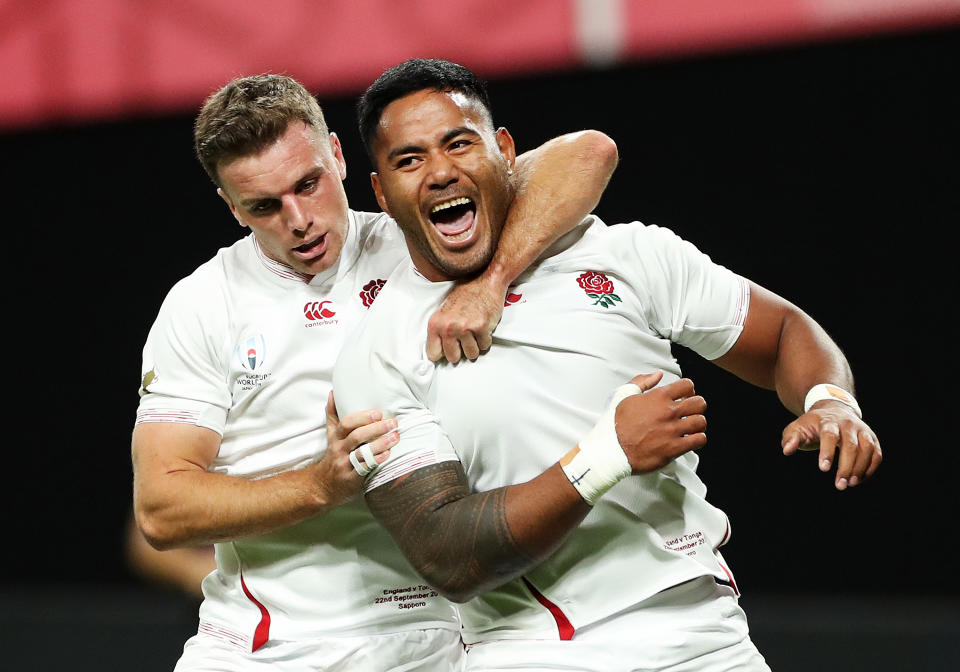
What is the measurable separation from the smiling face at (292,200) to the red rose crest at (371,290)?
11cm

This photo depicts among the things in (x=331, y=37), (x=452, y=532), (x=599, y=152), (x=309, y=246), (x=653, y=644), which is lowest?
(x=653, y=644)

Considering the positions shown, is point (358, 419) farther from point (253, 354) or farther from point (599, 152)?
point (599, 152)

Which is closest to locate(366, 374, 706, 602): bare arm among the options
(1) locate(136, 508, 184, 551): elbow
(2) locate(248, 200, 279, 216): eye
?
(1) locate(136, 508, 184, 551): elbow

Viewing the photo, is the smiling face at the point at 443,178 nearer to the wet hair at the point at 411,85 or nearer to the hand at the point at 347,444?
the wet hair at the point at 411,85

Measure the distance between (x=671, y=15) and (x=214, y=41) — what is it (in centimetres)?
200

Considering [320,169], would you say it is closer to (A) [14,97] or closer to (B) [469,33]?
(B) [469,33]

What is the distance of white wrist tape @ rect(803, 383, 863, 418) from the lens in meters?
2.59

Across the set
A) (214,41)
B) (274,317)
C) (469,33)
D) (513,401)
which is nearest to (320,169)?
(274,317)

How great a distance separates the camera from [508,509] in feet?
7.78

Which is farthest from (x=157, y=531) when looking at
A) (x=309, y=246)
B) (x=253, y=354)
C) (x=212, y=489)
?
(x=309, y=246)

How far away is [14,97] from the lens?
5648mm

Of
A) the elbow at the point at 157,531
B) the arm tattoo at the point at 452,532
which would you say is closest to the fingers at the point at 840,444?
the arm tattoo at the point at 452,532

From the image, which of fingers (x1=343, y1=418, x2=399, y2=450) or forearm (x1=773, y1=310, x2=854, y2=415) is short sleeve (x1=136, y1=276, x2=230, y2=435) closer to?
fingers (x1=343, y1=418, x2=399, y2=450)

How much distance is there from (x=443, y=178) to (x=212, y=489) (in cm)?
91
